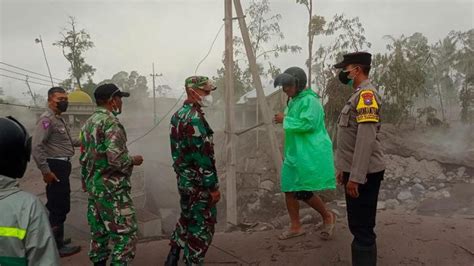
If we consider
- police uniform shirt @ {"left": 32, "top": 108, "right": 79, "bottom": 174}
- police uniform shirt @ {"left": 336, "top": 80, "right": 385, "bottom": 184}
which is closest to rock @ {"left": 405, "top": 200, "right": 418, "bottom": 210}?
police uniform shirt @ {"left": 336, "top": 80, "right": 385, "bottom": 184}

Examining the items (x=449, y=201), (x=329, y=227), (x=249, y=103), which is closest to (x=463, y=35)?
(x=249, y=103)

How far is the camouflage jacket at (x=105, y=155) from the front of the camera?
3213 mm

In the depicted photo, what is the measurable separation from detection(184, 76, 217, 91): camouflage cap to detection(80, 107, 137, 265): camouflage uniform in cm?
75

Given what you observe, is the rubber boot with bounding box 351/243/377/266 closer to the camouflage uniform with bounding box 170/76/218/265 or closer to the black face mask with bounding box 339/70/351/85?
the camouflage uniform with bounding box 170/76/218/265

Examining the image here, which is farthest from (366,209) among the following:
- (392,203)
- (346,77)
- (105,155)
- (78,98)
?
(78,98)

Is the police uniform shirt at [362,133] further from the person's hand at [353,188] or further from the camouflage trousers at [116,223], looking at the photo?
the camouflage trousers at [116,223]

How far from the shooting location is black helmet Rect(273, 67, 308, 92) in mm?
3971

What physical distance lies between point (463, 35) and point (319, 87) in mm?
23538

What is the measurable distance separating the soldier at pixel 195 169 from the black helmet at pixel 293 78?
2.68 ft

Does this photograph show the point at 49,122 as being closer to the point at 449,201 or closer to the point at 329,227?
the point at 329,227

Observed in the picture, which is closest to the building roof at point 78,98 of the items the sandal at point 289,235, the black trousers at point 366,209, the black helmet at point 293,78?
the sandal at point 289,235

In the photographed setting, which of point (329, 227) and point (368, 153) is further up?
point (368, 153)

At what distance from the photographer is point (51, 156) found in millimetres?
4184

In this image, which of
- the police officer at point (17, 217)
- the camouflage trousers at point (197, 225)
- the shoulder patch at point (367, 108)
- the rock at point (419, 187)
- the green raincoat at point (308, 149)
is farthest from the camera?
the rock at point (419, 187)
